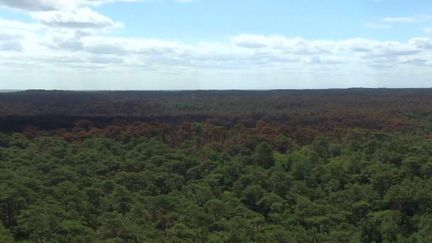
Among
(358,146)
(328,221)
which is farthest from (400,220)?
(358,146)

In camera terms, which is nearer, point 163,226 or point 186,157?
point 163,226

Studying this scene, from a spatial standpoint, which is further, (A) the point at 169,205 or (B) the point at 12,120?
(B) the point at 12,120

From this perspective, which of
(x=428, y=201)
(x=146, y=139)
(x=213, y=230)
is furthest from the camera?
(x=146, y=139)

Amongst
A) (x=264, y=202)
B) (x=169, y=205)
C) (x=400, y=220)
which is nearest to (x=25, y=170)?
(x=169, y=205)

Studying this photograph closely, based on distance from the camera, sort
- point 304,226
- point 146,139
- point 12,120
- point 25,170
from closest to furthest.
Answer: point 304,226 < point 25,170 < point 146,139 < point 12,120

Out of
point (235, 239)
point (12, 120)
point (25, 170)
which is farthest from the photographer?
point (12, 120)

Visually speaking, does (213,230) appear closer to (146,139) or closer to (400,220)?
(400,220)

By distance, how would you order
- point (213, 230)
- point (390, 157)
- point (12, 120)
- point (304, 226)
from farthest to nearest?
point (12, 120), point (390, 157), point (304, 226), point (213, 230)

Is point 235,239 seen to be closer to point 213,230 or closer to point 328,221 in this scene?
point 213,230
